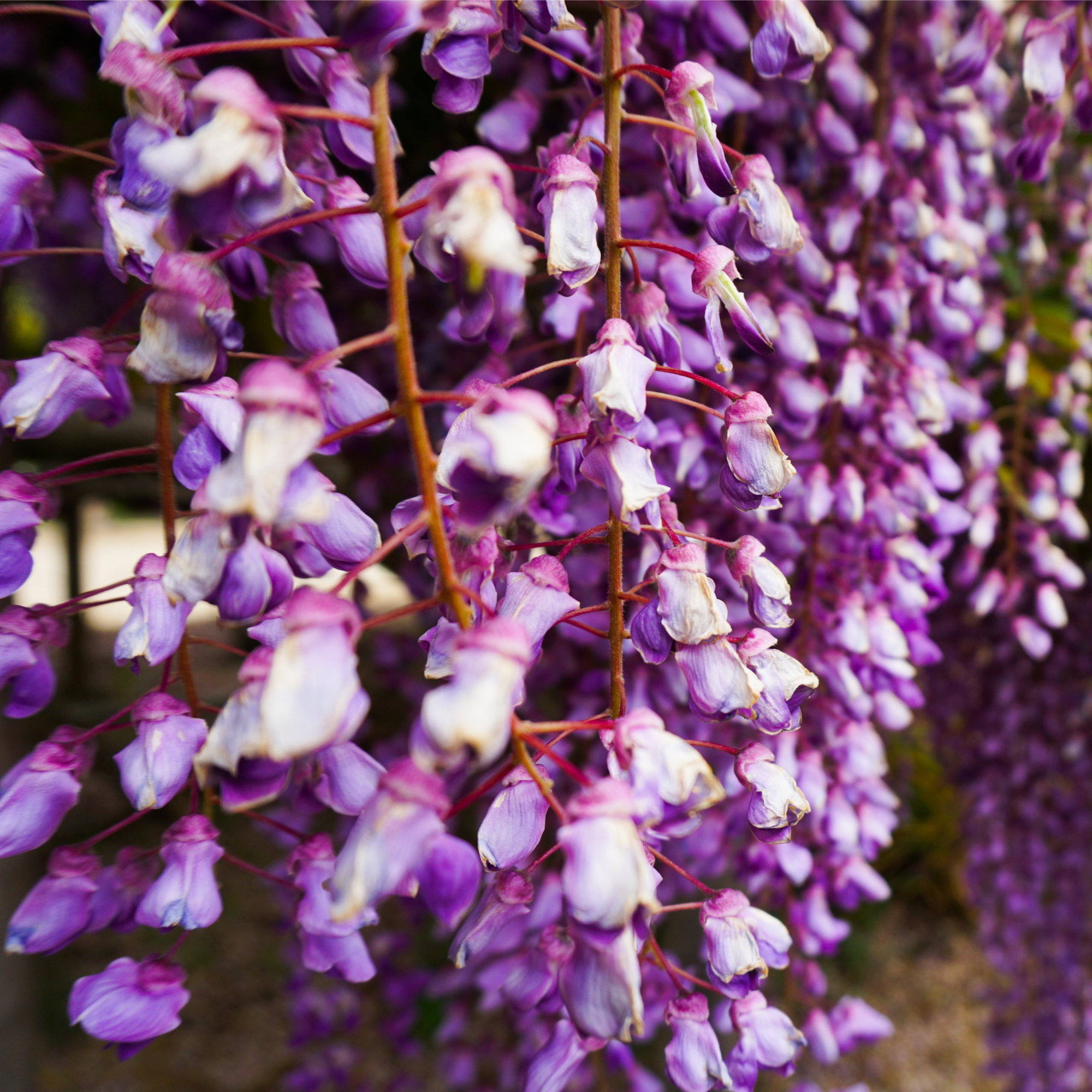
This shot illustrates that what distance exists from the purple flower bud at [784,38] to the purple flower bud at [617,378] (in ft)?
0.75

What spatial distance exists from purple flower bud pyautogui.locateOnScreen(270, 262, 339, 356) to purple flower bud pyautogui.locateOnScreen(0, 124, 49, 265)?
13 cm

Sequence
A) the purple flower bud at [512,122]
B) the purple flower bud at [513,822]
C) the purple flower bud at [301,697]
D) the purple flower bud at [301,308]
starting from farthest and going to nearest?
the purple flower bud at [512,122] → the purple flower bud at [301,308] → the purple flower bud at [513,822] → the purple flower bud at [301,697]

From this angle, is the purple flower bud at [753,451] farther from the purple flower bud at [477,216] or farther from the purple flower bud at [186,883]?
the purple flower bud at [186,883]

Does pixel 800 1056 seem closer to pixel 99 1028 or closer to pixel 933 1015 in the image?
pixel 933 1015

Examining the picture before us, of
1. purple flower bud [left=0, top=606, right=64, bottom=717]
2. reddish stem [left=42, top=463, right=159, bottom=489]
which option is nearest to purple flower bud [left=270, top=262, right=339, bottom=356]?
reddish stem [left=42, top=463, right=159, bottom=489]

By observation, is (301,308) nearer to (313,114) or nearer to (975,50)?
(313,114)

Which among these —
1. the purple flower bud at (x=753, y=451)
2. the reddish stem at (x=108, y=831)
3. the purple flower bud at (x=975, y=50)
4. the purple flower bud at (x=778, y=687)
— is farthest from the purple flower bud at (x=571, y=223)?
the purple flower bud at (x=975, y=50)

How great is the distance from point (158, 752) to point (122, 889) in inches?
4.6

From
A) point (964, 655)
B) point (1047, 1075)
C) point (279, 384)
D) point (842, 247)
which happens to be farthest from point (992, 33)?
point (1047, 1075)

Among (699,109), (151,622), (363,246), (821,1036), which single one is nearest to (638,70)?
(699,109)

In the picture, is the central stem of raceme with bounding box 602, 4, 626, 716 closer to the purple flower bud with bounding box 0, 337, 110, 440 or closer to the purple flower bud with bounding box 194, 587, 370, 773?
the purple flower bud with bounding box 194, 587, 370, 773

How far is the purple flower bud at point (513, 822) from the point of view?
14.9 inches

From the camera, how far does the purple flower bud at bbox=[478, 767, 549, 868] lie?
1.25 feet

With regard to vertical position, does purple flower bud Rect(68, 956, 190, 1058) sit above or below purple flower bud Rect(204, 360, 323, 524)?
below
